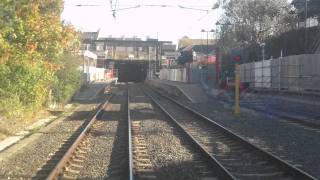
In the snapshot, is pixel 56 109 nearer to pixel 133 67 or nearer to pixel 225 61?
pixel 225 61

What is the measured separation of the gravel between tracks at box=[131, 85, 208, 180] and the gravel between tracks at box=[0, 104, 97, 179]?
2508 millimetres

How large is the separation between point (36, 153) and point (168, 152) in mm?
3254

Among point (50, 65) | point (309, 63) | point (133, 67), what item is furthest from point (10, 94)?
point (133, 67)

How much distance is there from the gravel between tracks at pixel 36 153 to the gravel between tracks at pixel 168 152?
2508mm

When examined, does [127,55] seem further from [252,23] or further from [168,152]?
[168,152]

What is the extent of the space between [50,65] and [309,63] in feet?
53.9

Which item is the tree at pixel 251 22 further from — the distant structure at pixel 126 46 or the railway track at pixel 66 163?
the railway track at pixel 66 163

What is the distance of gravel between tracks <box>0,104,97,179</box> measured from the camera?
12.2m

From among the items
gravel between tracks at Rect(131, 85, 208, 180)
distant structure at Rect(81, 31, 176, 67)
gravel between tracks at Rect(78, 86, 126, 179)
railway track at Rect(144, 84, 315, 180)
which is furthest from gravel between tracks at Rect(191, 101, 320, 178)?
distant structure at Rect(81, 31, 176, 67)

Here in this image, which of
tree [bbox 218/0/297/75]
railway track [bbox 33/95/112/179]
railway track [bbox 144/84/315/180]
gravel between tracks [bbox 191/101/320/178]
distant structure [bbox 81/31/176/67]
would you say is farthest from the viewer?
distant structure [bbox 81/31/176/67]

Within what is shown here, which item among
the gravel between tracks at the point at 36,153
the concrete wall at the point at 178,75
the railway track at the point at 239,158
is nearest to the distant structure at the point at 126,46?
the concrete wall at the point at 178,75

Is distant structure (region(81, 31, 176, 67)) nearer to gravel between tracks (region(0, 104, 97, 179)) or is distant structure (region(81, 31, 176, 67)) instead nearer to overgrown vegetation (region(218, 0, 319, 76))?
overgrown vegetation (region(218, 0, 319, 76))

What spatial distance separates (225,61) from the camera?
2719 inches

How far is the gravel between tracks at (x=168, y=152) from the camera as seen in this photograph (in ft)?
39.1
